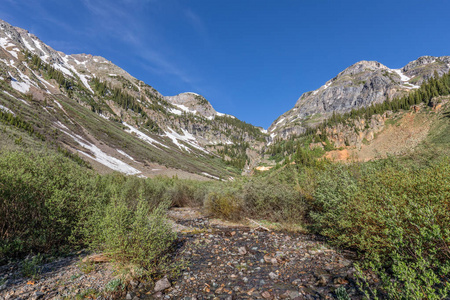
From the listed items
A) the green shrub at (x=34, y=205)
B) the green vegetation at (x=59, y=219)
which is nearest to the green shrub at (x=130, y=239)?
the green vegetation at (x=59, y=219)

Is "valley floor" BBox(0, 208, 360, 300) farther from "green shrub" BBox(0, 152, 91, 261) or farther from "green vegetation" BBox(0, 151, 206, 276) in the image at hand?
"green shrub" BBox(0, 152, 91, 261)

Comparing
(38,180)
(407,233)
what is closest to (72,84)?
(38,180)

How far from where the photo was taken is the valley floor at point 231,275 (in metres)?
5.48

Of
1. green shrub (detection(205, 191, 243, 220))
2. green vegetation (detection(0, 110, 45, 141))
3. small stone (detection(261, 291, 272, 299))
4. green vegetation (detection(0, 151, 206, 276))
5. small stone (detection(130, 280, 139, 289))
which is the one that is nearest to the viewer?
small stone (detection(261, 291, 272, 299))

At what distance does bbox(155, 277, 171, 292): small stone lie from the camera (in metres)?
6.13

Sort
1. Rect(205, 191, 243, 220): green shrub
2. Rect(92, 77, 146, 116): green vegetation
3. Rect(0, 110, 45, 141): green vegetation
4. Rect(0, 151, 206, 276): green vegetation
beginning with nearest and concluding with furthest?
Rect(0, 151, 206, 276): green vegetation
Rect(205, 191, 243, 220): green shrub
Rect(0, 110, 45, 141): green vegetation
Rect(92, 77, 146, 116): green vegetation

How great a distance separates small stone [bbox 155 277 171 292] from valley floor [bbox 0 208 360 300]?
0.12 metres

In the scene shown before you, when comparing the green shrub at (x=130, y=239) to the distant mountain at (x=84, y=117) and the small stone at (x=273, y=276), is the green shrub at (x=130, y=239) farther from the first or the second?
the distant mountain at (x=84, y=117)

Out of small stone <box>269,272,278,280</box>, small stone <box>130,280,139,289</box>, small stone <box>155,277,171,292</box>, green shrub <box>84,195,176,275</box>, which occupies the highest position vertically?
small stone <box>269,272,278,280</box>

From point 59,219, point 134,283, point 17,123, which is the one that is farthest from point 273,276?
point 17,123

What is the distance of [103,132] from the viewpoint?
73000mm

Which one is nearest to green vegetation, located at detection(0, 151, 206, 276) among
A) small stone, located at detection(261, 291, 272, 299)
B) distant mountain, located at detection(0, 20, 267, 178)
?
small stone, located at detection(261, 291, 272, 299)

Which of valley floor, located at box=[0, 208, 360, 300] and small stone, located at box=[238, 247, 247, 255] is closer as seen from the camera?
valley floor, located at box=[0, 208, 360, 300]

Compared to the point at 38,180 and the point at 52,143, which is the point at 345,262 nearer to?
the point at 38,180
